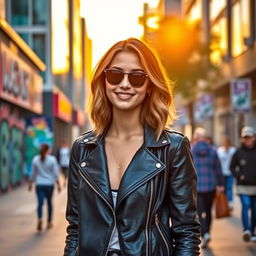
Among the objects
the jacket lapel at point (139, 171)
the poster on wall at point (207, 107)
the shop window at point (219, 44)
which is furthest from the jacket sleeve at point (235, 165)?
the shop window at point (219, 44)

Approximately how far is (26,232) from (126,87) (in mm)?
10055

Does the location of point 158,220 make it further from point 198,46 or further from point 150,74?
point 198,46

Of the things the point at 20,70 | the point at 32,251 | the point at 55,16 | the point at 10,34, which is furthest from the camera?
Result: the point at 55,16

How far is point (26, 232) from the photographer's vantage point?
497 inches

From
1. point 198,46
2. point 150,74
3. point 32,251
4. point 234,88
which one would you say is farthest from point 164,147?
point 198,46

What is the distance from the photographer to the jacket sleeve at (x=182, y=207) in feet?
9.41

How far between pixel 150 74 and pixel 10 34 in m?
19.6

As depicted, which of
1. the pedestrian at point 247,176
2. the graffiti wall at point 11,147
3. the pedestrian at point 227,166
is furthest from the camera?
the graffiti wall at point 11,147

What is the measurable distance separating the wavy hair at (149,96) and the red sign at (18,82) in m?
17.0

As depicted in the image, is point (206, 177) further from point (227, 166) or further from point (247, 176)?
point (227, 166)

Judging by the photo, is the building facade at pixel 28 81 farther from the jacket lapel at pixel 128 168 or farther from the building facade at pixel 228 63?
the jacket lapel at pixel 128 168

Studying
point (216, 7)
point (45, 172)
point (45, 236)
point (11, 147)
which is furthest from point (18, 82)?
point (216, 7)

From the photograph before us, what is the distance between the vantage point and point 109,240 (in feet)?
9.08

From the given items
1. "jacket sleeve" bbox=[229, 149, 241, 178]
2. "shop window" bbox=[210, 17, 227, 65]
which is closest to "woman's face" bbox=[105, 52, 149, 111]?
"jacket sleeve" bbox=[229, 149, 241, 178]
